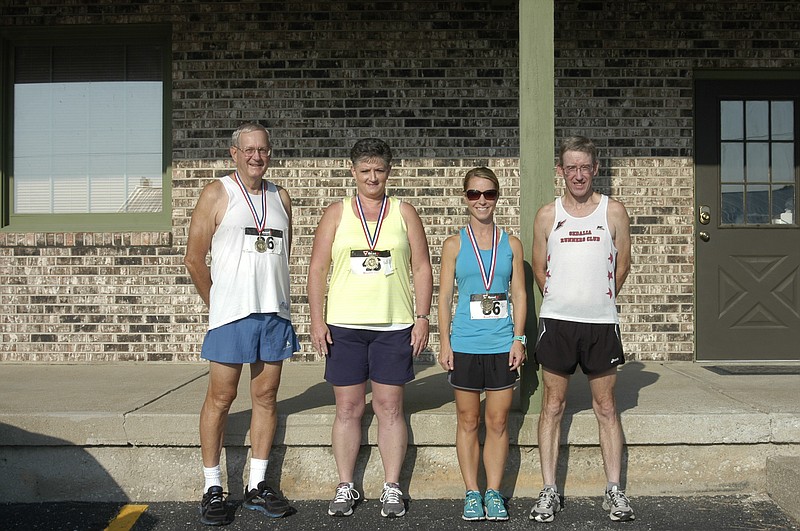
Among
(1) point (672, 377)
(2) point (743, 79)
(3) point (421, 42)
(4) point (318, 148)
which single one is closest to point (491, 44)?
(3) point (421, 42)

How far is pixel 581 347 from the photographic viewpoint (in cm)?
411

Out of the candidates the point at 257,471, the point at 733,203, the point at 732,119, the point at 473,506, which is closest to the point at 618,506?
the point at 473,506

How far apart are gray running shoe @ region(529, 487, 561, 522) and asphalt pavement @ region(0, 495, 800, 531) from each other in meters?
0.04

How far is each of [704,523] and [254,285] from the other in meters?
2.53

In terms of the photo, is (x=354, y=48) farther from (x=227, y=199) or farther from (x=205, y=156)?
(x=227, y=199)

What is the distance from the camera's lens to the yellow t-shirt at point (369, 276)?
405cm

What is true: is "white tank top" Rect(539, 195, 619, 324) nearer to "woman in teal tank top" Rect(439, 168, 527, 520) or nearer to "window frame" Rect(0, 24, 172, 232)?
"woman in teal tank top" Rect(439, 168, 527, 520)

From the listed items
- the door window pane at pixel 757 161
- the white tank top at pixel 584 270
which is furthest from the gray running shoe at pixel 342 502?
the door window pane at pixel 757 161

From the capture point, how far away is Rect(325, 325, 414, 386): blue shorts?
410 cm

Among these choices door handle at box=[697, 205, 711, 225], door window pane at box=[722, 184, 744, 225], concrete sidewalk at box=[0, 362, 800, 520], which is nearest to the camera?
concrete sidewalk at box=[0, 362, 800, 520]

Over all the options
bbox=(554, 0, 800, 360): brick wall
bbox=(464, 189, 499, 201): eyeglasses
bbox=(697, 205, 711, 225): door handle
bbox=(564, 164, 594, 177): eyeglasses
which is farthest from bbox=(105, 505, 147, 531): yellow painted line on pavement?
bbox=(697, 205, 711, 225): door handle

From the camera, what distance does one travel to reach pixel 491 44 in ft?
22.5

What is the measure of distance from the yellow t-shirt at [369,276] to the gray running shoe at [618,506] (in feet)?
4.43

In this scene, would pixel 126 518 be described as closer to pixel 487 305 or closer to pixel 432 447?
pixel 432 447
